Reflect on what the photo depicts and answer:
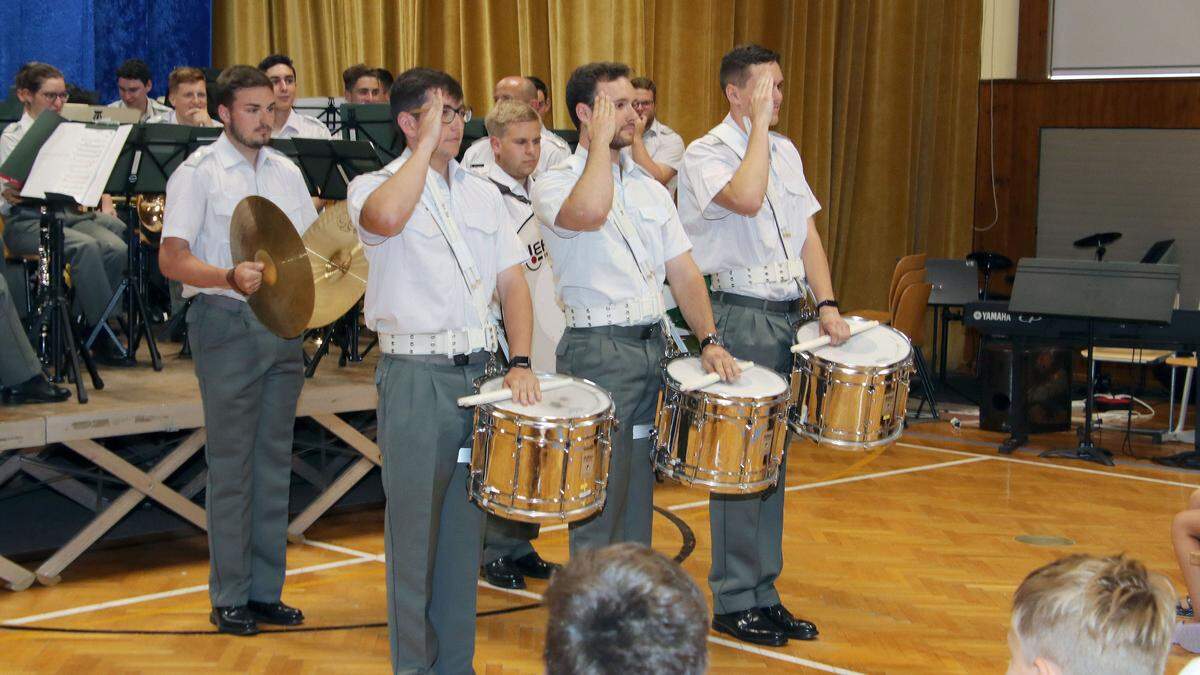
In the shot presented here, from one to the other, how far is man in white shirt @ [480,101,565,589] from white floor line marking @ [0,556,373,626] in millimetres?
600

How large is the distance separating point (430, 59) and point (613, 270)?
21.3ft

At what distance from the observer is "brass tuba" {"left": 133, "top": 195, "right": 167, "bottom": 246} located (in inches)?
294

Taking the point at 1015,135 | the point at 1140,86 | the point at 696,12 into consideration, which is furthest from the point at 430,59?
the point at 1140,86

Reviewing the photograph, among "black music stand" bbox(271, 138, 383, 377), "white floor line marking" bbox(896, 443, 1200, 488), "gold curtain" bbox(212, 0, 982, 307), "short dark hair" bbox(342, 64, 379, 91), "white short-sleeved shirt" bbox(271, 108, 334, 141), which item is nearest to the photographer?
"black music stand" bbox(271, 138, 383, 377)

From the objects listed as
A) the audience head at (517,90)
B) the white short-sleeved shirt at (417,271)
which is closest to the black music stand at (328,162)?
the audience head at (517,90)

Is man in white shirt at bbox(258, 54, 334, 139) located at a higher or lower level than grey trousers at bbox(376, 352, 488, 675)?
higher

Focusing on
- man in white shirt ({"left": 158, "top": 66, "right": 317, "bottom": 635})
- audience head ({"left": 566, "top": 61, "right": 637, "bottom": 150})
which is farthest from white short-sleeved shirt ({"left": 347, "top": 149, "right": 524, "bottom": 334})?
man in white shirt ({"left": 158, "top": 66, "right": 317, "bottom": 635})

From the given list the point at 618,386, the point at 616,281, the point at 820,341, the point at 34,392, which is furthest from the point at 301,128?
the point at 820,341

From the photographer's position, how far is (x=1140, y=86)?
10867mm

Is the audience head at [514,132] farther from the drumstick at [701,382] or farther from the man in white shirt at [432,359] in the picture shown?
the drumstick at [701,382]

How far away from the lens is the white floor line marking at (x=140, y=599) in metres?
4.66

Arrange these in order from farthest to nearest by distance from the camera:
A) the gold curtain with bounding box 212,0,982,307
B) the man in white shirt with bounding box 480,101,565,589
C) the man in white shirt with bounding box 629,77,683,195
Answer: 1. the gold curtain with bounding box 212,0,982,307
2. the man in white shirt with bounding box 629,77,683,195
3. the man in white shirt with bounding box 480,101,565,589

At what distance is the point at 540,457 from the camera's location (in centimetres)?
342

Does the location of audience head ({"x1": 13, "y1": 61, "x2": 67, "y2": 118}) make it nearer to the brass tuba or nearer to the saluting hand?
the brass tuba
